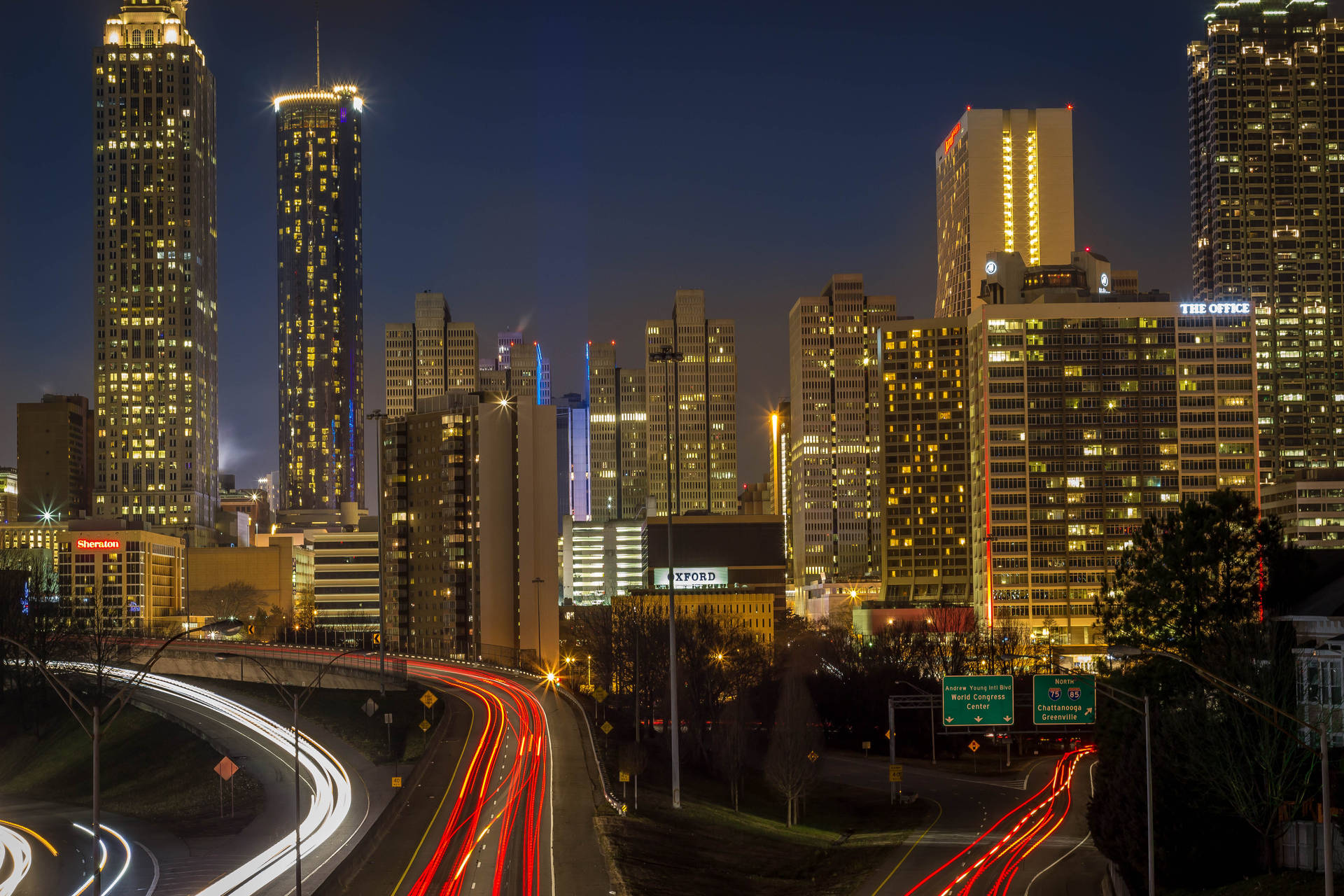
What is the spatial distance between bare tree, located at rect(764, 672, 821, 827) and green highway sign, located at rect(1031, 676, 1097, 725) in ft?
76.2

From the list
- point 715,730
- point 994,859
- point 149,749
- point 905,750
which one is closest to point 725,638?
point 905,750

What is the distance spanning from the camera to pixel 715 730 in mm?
113688

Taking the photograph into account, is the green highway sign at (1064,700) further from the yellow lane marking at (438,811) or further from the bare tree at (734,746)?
the yellow lane marking at (438,811)

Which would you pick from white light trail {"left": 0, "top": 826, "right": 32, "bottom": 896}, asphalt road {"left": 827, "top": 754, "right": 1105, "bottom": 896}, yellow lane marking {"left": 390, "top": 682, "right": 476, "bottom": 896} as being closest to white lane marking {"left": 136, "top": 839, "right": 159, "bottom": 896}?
white light trail {"left": 0, "top": 826, "right": 32, "bottom": 896}

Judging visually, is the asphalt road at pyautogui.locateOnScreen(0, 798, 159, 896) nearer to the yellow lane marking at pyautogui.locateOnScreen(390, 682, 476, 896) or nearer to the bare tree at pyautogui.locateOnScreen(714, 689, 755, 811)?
the yellow lane marking at pyautogui.locateOnScreen(390, 682, 476, 896)

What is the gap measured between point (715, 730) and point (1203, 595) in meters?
45.0


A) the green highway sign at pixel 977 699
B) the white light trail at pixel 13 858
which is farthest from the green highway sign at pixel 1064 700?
the white light trail at pixel 13 858

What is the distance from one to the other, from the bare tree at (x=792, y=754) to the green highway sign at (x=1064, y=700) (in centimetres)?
2321

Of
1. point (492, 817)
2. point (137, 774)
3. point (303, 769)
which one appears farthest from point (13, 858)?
A: point (137, 774)

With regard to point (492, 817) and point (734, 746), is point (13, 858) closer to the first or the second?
point (492, 817)

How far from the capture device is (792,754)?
3939 inches

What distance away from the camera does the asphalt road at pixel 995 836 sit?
72.0 m

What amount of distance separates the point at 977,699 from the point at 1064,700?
6385 mm

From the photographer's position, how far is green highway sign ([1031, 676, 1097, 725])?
7712 centimetres
